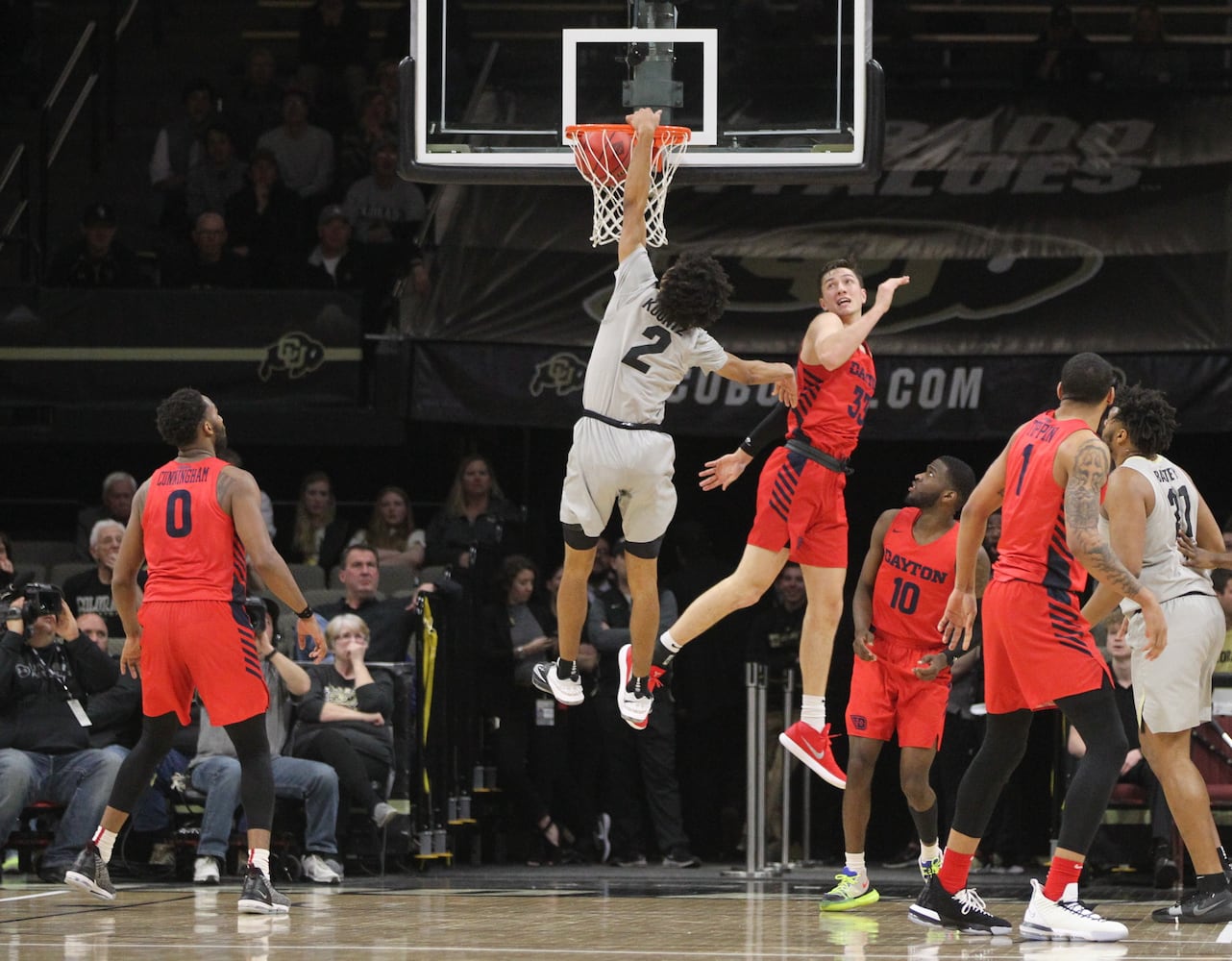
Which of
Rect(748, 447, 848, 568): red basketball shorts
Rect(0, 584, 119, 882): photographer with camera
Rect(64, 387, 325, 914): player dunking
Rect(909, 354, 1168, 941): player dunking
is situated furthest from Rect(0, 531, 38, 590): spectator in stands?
Rect(909, 354, 1168, 941): player dunking

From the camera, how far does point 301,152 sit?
1597 centimetres

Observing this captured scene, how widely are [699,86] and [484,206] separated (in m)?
4.80

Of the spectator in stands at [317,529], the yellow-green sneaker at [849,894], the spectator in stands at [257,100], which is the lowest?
the yellow-green sneaker at [849,894]

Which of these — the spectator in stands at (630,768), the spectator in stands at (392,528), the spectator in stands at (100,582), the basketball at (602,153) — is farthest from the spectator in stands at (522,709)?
the basketball at (602,153)

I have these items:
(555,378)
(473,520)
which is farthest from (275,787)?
(555,378)

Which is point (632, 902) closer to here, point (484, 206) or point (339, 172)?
point (484, 206)

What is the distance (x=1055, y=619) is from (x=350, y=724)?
17.6 ft

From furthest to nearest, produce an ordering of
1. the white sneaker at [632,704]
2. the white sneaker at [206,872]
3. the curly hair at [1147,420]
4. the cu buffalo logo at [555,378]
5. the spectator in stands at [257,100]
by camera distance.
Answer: the spectator in stands at [257,100], the cu buffalo logo at [555,378], the white sneaker at [206,872], the white sneaker at [632,704], the curly hair at [1147,420]

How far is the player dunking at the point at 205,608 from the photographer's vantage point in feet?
29.5

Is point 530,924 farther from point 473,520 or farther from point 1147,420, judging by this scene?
point 473,520

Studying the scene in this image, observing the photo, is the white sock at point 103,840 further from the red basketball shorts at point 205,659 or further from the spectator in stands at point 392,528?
the spectator in stands at point 392,528

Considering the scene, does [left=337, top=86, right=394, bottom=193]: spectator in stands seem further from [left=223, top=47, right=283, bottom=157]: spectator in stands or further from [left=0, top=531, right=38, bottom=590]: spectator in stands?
[left=0, top=531, right=38, bottom=590]: spectator in stands

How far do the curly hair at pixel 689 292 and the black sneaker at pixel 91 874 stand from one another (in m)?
3.76

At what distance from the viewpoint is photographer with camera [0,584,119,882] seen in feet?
36.8
